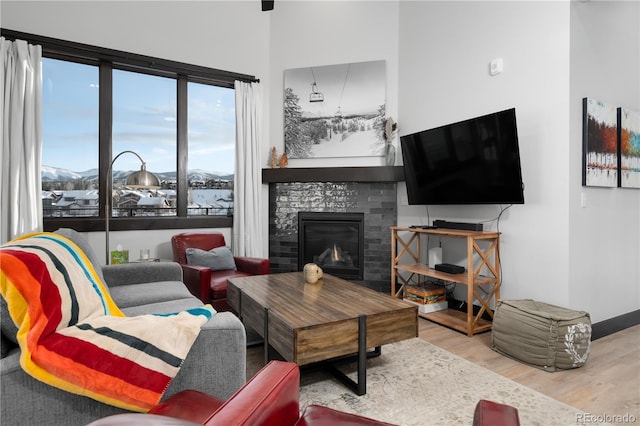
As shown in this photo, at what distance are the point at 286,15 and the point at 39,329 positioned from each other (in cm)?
440

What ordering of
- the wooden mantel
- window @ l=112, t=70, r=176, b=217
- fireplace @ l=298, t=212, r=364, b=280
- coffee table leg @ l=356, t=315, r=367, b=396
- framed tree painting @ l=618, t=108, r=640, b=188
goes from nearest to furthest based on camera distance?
coffee table leg @ l=356, t=315, r=367, b=396 < framed tree painting @ l=618, t=108, r=640, b=188 < window @ l=112, t=70, r=176, b=217 < the wooden mantel < fireplace @ l=298, t=212, r=364, b=280

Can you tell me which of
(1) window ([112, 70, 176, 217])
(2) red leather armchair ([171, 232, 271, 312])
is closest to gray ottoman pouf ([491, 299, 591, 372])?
(2) red leather armchair ([171, 232, 271, 312])

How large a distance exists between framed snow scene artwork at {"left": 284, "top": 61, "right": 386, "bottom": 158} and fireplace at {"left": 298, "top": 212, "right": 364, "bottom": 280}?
0.78 m

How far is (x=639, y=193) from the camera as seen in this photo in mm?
3219

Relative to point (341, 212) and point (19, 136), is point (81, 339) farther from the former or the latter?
point (341, 212)

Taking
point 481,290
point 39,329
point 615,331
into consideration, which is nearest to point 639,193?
point 615,331

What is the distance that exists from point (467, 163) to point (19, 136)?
3907mm

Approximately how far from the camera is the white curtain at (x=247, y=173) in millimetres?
4223

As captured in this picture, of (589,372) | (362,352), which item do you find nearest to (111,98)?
(362,352)

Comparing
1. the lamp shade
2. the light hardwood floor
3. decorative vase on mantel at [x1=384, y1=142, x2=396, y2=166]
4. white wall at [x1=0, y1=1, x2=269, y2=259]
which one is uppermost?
white wall at [x1=0, y1=1, x2=269, y2=259]

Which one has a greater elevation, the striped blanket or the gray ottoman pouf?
the striped blanket

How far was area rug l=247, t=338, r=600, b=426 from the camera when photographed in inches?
69.4

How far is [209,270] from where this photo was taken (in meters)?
2.99

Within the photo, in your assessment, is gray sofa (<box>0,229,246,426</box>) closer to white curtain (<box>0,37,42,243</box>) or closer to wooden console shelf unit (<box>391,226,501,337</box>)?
wooden console shelf unit (<box>391,226,501,337</box>)
